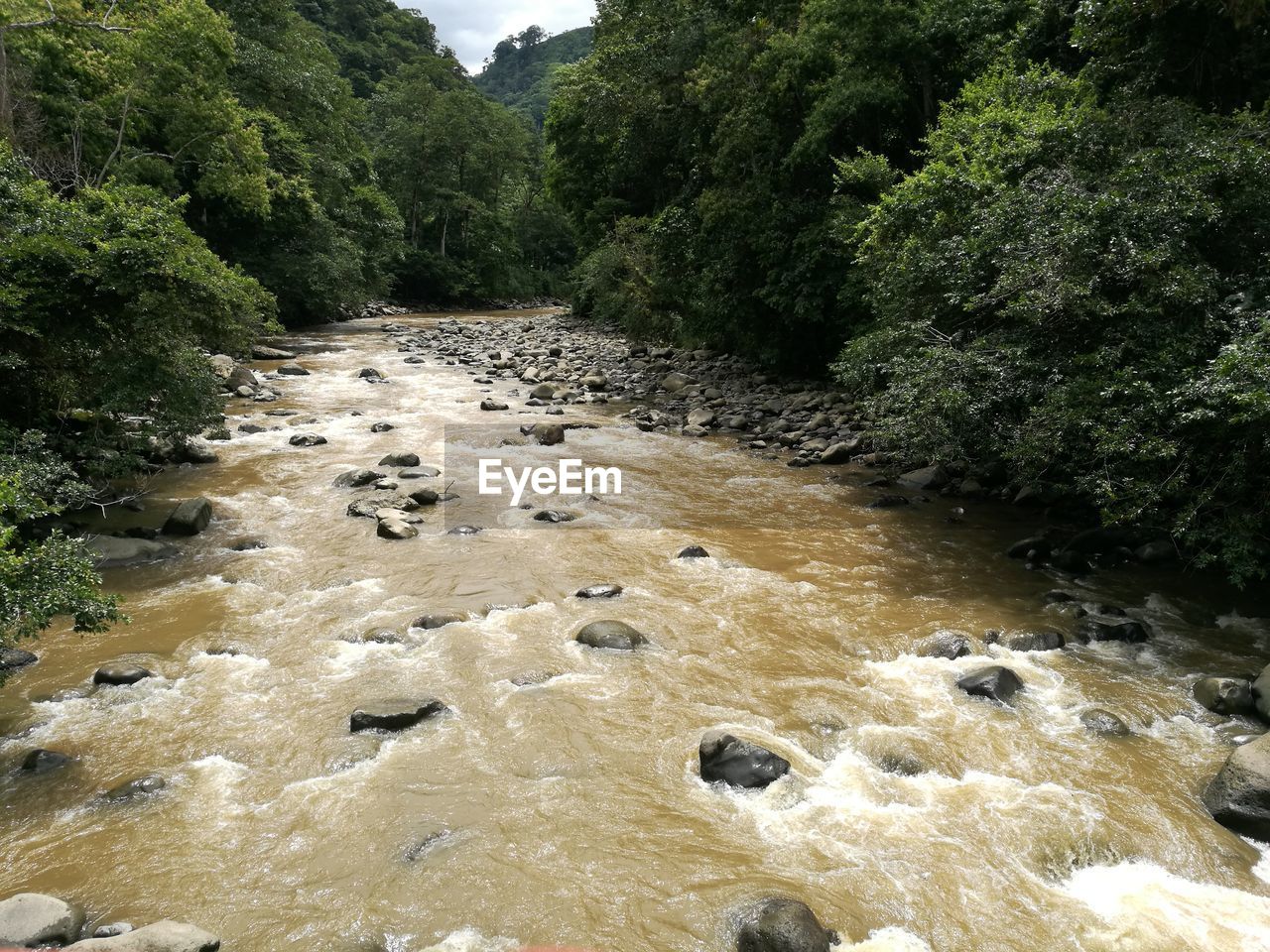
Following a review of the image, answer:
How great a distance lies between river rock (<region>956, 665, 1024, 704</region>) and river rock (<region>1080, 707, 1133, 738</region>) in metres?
0.54

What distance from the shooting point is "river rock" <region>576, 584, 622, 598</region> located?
8336 mm

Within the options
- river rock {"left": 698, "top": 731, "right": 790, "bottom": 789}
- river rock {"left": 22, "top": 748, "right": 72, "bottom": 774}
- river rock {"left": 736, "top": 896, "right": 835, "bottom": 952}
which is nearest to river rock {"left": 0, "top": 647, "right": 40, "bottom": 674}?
river rock {"left": 22, "top": 748, "right": 72, "bottom": 774}

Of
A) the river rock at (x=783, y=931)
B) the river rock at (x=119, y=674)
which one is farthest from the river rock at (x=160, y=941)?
the river rock at (x=119, y=674)

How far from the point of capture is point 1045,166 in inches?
392

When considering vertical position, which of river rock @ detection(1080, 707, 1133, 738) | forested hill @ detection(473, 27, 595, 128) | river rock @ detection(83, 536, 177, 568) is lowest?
river rock @ detection(83, 536, 177, 568)

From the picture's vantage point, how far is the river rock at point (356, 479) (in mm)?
11977

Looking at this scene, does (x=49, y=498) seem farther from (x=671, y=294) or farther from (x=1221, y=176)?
(x=671, y=294)

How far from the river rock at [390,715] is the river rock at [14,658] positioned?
10.2ft

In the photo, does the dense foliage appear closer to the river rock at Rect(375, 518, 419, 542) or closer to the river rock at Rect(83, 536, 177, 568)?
the river rock at Rect(375, 518, 419, 542)

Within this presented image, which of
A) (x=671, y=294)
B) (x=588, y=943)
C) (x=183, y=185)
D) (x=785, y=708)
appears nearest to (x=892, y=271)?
(x=785, y=708)

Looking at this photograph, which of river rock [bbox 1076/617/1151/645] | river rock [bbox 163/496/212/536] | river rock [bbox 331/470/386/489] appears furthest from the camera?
river rock [bbox 331/470/386/489]

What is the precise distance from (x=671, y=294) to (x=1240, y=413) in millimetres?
18907

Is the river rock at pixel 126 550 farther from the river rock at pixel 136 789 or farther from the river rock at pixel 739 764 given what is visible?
the river rock at pixel 739 764

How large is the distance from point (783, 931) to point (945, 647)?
3889 mm
